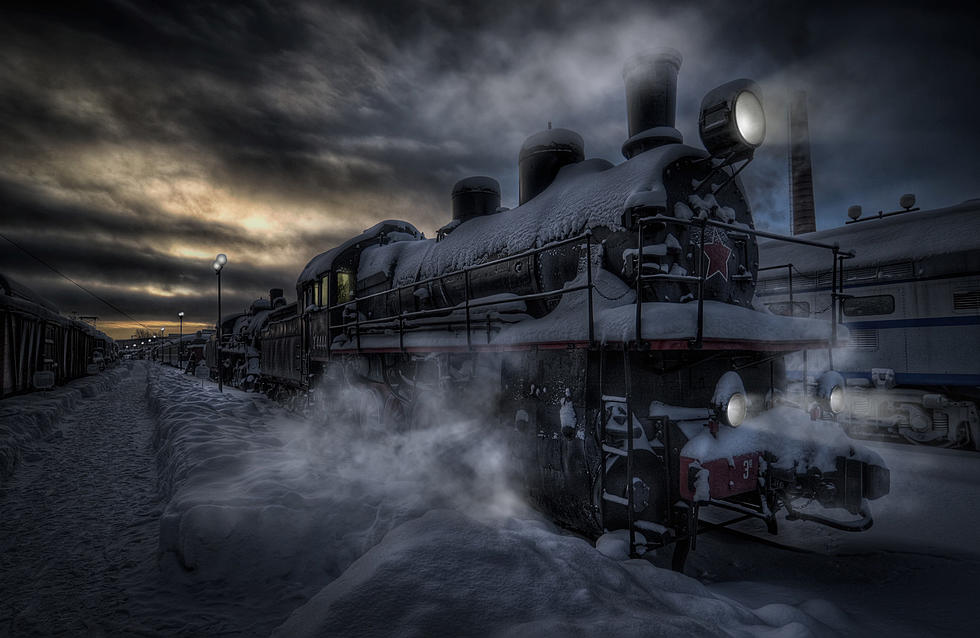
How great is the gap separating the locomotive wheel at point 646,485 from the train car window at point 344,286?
6409 mm

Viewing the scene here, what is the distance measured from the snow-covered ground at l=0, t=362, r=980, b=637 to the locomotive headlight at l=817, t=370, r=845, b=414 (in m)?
1.17

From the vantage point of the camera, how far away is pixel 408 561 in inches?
96.6

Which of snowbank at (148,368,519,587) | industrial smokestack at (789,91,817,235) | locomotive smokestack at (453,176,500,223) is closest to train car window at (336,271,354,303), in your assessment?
snowbank at (148,368,519,587)

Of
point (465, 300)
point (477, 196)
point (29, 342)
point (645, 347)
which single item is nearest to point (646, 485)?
point (645, 347)

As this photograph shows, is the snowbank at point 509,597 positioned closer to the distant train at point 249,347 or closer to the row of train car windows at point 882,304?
the row of train car windows at point 882,304

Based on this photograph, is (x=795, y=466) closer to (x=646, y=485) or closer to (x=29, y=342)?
(x=646, y=485)

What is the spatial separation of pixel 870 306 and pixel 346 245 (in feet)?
31.1

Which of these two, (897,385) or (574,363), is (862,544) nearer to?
(574,363)

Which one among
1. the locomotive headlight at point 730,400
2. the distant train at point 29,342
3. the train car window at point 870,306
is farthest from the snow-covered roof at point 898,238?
the distant train at point 29,342

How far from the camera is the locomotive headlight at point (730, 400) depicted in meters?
3.42

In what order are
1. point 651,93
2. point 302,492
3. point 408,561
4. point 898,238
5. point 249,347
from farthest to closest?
point 249,347
point 898,238
point 651,93
point 302,492
point 408,561

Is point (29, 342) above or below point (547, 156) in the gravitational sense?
below

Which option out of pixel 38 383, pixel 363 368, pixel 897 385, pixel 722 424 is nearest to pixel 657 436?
pixel 722 424

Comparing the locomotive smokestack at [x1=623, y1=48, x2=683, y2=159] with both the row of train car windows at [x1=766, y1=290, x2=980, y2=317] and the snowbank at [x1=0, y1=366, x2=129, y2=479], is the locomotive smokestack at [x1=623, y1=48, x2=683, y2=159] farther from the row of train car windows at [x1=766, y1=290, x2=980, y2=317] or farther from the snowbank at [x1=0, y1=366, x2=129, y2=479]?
the snowbank at [x1=0, y1=366, x2=129, y2=479]
